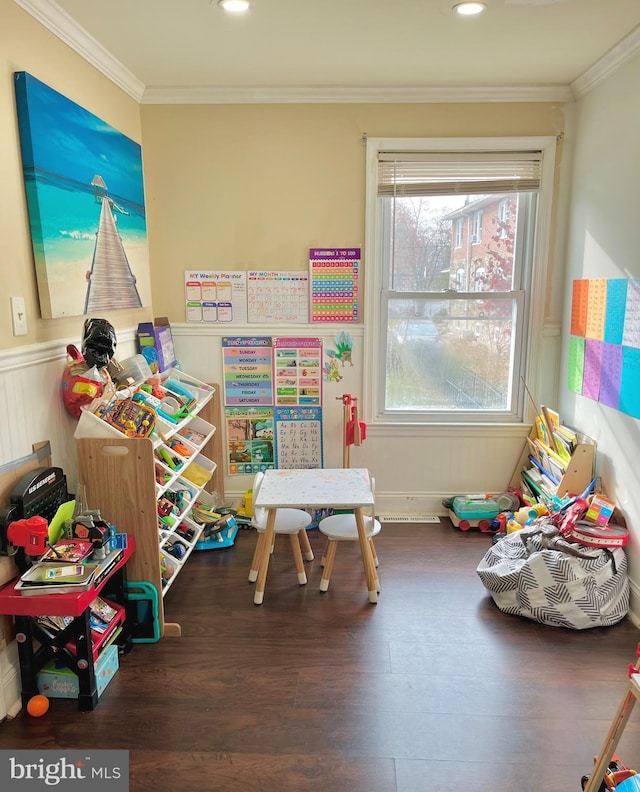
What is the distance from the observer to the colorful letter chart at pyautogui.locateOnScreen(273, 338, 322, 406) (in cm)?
335

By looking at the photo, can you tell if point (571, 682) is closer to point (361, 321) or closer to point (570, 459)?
point (570, 459)

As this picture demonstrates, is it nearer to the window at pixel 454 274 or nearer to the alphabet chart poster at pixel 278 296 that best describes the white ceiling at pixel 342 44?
the window at pixel 454 274

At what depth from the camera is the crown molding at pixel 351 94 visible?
3057mm

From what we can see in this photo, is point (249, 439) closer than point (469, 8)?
No

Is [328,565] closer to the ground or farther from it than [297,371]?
closer to the ground

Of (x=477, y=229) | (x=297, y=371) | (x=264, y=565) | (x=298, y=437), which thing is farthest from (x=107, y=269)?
(x=477, y=229)

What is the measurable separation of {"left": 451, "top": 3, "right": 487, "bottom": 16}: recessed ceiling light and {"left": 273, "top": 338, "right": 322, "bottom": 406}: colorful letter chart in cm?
174

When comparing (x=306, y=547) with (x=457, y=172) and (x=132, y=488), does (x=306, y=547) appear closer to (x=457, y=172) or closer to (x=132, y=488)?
(x=132, y=488)

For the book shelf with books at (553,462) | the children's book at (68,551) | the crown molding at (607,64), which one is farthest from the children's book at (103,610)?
the crown molding at (607,64)

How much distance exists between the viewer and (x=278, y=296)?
330 cm

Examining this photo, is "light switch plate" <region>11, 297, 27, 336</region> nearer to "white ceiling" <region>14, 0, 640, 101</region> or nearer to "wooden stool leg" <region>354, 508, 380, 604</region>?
"white ceiling" <region>14, 0, 640, 101</region>

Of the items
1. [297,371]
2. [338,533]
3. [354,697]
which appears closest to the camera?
[354,697]

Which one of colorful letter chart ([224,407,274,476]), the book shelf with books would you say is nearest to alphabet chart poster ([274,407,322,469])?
colorful letter chart ([224,407,274,476])

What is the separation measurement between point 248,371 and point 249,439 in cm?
43
